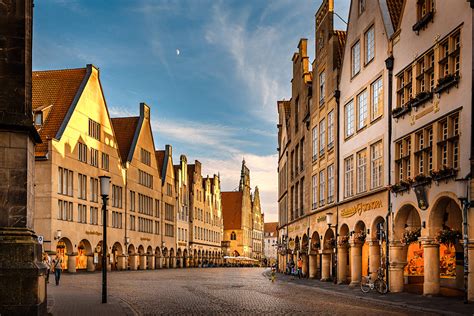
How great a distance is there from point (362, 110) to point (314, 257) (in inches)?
637

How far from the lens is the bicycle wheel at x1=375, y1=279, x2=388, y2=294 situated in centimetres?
2831

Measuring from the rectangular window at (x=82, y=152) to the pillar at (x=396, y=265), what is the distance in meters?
36.4

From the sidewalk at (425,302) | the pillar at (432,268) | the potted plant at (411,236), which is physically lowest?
the sidewalk at (425,302)

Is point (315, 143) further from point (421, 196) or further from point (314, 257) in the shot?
point (421, 196)

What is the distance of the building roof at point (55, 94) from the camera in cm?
5688

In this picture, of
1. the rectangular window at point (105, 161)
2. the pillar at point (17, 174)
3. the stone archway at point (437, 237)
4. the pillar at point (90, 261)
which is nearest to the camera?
the pillar at point (17, 174)

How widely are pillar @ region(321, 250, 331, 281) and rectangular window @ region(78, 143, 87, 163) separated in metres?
25.8

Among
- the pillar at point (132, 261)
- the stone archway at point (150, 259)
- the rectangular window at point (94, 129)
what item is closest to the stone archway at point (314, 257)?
the rectangular window at point (94, 129)

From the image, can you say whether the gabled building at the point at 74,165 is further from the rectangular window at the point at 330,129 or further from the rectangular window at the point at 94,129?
the rectangular window at the point at 330,129

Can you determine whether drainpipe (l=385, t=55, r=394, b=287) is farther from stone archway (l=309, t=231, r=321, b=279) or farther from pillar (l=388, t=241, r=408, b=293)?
stone archway (l=309, t=231, r=321, b=279)

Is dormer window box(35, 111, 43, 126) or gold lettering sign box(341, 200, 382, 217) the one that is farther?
Result: dormer window box(35, 111, 43, 126)

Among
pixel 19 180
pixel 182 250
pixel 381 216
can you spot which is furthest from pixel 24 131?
pixel 182 250

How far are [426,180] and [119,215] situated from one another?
4839 centimetres

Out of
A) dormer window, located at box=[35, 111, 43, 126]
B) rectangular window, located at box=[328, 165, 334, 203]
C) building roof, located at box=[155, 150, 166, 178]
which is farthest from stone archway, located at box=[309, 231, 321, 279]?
building roof, located at box=[155, 150, 166, 178]
